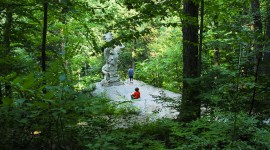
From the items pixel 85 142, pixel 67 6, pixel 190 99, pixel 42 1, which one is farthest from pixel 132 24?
pixel 85 142

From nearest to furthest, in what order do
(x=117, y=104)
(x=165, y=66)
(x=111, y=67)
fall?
(x=117, y=104) < (x=111, y=67) < (x=165, y=66)

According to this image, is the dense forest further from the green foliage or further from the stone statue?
the stone statue

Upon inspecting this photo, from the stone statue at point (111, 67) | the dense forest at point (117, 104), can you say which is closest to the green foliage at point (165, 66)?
the stone statue at point (111, 67)

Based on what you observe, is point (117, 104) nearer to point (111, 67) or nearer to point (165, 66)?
point (111, 67)

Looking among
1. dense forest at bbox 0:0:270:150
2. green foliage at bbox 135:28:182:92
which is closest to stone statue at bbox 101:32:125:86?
green foliage at bbox 135:28:182:92

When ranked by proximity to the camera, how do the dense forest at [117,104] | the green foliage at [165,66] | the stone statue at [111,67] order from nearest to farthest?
the dense forest at [117,104]
the green foliage at [165,66]
the stone statue at [111,67]

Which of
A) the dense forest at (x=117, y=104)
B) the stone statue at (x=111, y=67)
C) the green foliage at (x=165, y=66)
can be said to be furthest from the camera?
the stone statue at (x=111, y=67)

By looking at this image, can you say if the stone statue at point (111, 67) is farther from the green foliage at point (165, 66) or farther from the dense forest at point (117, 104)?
the dense forest at point (117, 104)

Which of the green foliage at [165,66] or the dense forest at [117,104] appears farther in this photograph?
the green foliage at [165,66]

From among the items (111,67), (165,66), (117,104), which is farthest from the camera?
(165,66)

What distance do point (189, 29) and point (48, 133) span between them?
527cm

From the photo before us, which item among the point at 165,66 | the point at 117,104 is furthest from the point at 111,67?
the point at 117,104

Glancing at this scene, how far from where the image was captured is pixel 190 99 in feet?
18.0

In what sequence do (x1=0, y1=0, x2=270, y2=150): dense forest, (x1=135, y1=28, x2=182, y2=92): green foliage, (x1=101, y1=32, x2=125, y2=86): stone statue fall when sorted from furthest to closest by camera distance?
1. (x1=101, y1=32, x2=125, y2=86): stone statue
2. (x1=135, y1=28, x2=182, y2=92): green foliage
3. (x1=0, y1=0, x2=270, y2=150): dense forest
